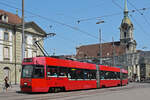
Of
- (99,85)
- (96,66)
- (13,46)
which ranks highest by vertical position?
(13,46)

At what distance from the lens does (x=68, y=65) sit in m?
21.1

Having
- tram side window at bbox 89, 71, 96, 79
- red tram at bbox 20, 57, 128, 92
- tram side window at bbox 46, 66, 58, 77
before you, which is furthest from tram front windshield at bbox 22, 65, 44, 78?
tram side window at bbox 89, 71, 96, 79

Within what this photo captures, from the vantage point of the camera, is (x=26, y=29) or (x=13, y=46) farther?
(x=26, y=29)

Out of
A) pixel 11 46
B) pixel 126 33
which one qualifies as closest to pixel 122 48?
pixel 126 33

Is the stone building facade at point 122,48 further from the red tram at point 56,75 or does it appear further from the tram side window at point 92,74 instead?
the red tram at point 56,75

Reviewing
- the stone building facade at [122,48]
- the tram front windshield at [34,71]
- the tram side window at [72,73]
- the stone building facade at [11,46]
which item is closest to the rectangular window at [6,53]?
the stone building facade at [11,46]

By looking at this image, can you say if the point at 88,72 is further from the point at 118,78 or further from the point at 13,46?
the point at 13,46

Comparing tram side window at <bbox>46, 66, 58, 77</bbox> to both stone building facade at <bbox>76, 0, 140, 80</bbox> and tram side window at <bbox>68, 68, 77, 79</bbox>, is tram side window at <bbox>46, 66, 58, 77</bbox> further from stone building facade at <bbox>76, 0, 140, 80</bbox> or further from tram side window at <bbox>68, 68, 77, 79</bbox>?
stone building facade at <bbox>76, 0, 140, 80</bbox>

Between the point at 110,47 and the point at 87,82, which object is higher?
the point at 110,47

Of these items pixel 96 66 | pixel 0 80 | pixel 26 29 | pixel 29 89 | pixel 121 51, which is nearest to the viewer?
pixel 29 89

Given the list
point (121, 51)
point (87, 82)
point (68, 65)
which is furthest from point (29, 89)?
point (121, 51)

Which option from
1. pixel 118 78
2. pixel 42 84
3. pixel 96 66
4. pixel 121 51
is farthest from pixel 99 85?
pixel 121 51

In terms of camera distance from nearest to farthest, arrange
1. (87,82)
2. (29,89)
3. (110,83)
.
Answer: (29,89) → (87,82) → (110,83)

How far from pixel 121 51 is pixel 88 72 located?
222ft
